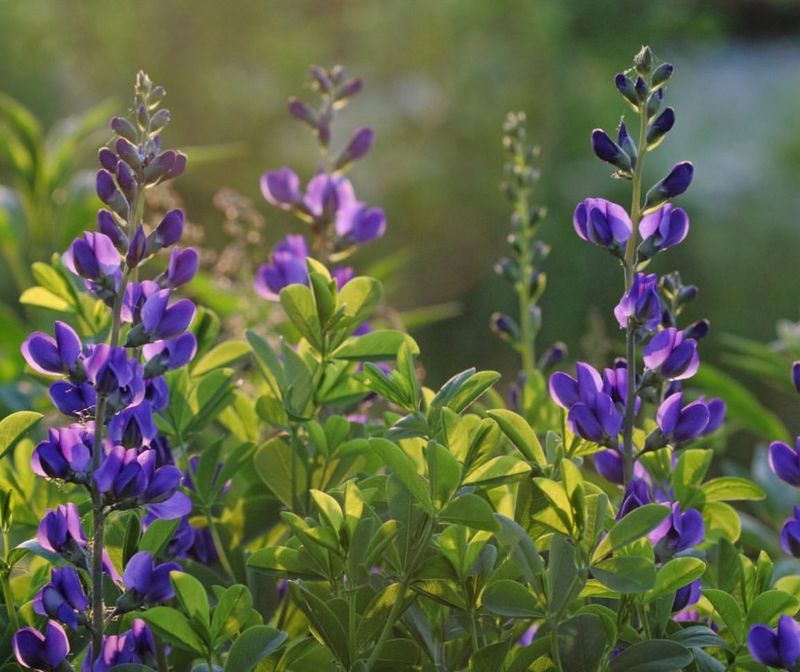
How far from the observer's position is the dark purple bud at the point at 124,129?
1.91 feet

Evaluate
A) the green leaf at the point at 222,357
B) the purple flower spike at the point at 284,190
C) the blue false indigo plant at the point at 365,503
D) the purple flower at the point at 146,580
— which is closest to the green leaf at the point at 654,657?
the blue false indigo plant at the point at 365,503

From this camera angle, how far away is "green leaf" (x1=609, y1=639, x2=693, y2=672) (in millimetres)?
504

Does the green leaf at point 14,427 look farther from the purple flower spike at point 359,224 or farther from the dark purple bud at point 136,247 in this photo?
the purple flower spike at point 359,224

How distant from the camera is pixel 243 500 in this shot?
0.70 metres

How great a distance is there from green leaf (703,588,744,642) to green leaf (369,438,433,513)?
15 centimetres

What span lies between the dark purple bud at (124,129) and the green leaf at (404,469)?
0.21 meters

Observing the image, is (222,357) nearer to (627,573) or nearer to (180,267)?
(180,267)

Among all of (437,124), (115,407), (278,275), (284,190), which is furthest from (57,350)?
(437,124)

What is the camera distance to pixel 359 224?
0.86 m

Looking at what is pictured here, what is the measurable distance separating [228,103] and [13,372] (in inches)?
142

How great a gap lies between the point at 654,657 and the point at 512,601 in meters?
0.07

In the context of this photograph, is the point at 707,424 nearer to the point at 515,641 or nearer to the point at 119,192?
the point at 515,641

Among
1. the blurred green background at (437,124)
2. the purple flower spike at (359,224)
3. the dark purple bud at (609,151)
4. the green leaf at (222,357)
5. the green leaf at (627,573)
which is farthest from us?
the blurred green background at (437,124)

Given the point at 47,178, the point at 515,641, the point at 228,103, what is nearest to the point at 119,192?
the point at 515,641
